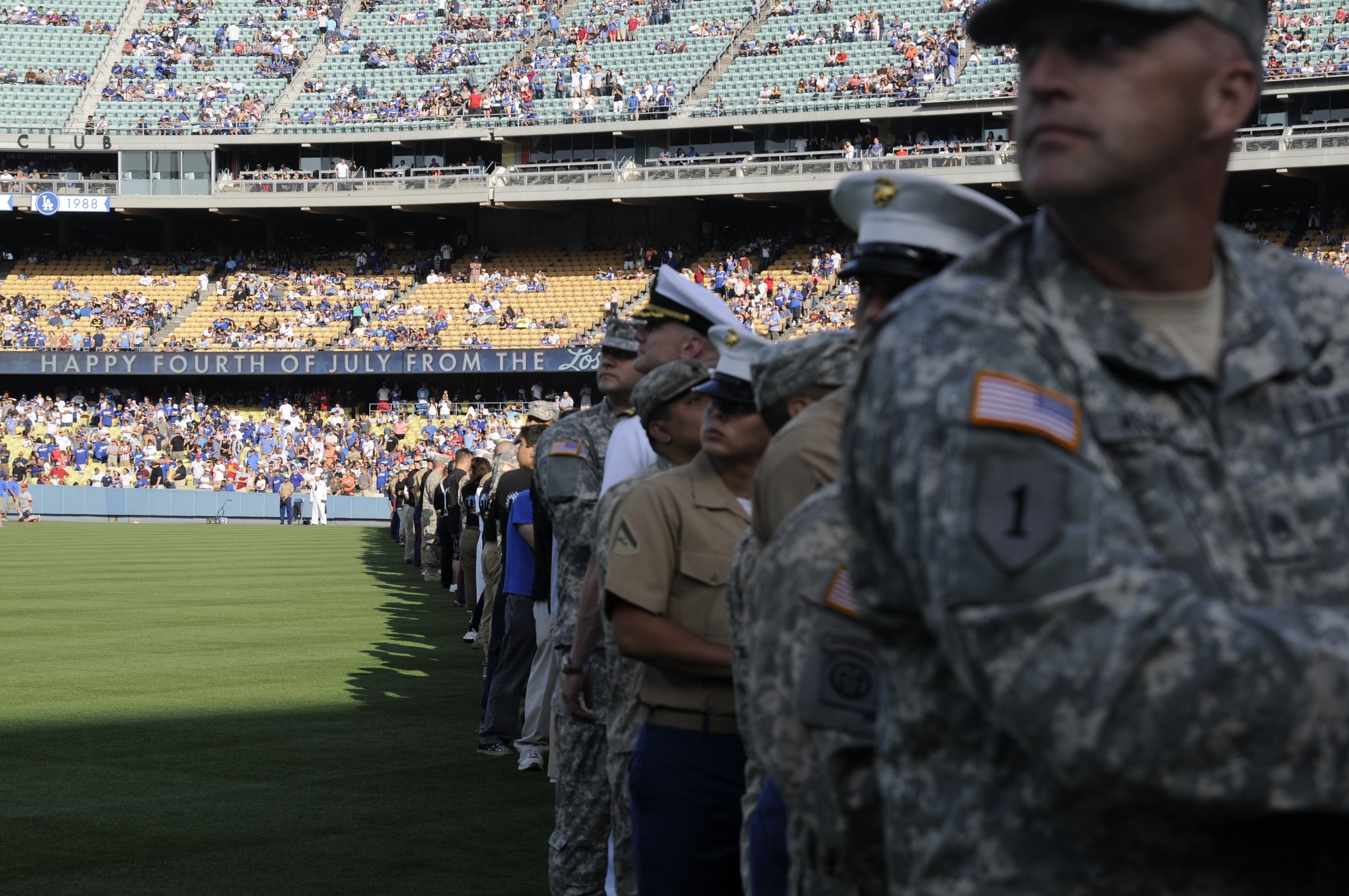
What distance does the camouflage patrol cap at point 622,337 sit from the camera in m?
6.55

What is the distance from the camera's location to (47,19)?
63.9 m

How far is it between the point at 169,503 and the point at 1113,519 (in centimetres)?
4942

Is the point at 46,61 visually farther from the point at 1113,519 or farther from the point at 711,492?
the point at 1113,519

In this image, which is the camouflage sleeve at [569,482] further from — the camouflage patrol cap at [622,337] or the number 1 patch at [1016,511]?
the number 1 patch at [1016,511]

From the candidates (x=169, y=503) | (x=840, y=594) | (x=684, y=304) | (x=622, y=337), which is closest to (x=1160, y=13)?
(x=840, y=594)

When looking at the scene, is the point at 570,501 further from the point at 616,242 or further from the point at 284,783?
the point at 616,242

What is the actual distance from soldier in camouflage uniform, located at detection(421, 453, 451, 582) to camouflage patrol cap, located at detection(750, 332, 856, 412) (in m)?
20.5

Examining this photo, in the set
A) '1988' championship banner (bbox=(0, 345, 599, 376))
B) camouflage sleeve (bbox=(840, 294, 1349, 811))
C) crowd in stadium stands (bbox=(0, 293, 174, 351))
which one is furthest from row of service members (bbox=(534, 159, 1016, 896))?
crowd in stadium stands (bbox=(0, 293, 174, 351))

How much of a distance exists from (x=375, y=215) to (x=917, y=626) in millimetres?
58021

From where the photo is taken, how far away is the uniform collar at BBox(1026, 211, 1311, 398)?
174 centimetres

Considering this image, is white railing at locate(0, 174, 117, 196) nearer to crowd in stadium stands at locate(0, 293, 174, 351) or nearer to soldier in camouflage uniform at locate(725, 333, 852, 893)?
crowd in stadium stands at locate(0, 293, 174, 351)

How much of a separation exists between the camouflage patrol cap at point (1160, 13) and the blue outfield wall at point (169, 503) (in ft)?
156

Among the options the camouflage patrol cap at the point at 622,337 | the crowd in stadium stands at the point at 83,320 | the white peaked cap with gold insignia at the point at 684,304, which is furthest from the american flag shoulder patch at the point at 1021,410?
the crowd in stadium stands at the point at 83,320

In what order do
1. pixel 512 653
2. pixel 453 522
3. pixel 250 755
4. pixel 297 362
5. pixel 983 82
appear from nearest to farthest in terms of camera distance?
pixel 250 755 < pixel 512 653 < pixel 453 522 < pixel 983 82 < pixel 297 362
